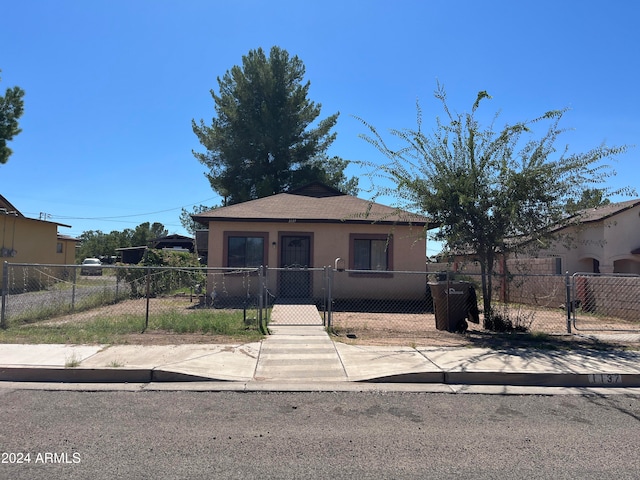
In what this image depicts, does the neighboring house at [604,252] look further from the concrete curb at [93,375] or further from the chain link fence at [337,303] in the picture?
the concrete curb at [93,375]

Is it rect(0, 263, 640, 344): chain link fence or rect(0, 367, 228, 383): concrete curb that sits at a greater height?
rect(0, 263, 640, 344): chain link fence

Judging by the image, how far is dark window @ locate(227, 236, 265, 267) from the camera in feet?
50.9

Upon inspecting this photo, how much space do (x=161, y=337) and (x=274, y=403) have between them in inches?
171

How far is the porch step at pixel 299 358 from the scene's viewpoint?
260 inches

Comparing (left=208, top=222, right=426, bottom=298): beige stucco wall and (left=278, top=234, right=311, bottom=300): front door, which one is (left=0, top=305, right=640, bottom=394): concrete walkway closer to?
(left=278, top=234, right=311, bottom=300): front door

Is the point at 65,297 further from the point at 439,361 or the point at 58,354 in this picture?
the point at 439,361

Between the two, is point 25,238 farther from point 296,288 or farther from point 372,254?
point 372,254

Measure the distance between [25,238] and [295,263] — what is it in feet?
53.8

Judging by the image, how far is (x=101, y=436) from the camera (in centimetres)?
440

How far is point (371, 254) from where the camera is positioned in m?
15.9

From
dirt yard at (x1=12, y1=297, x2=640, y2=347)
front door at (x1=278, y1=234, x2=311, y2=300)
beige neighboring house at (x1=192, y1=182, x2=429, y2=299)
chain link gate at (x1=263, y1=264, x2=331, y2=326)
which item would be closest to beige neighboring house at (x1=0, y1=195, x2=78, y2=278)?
dirt yard at (x1=12, y1=297, x2=640, y2=347)

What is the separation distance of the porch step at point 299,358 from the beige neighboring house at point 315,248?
5.70m

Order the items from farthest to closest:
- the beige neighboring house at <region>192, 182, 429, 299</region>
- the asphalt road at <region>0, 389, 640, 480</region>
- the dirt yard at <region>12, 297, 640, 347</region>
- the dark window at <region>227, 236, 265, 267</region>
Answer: the dark window at <region>227, 236, 265, 267</region> → the beige neighboring house at <region>192, 182, 429, 299</region> → the dirt yard at <region>12, 297, 640, 347</region> → the asphalt road at <region>0, 389, 640, 480</region>

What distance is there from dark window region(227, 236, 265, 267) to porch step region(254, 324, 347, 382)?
Answer: 5803mm
